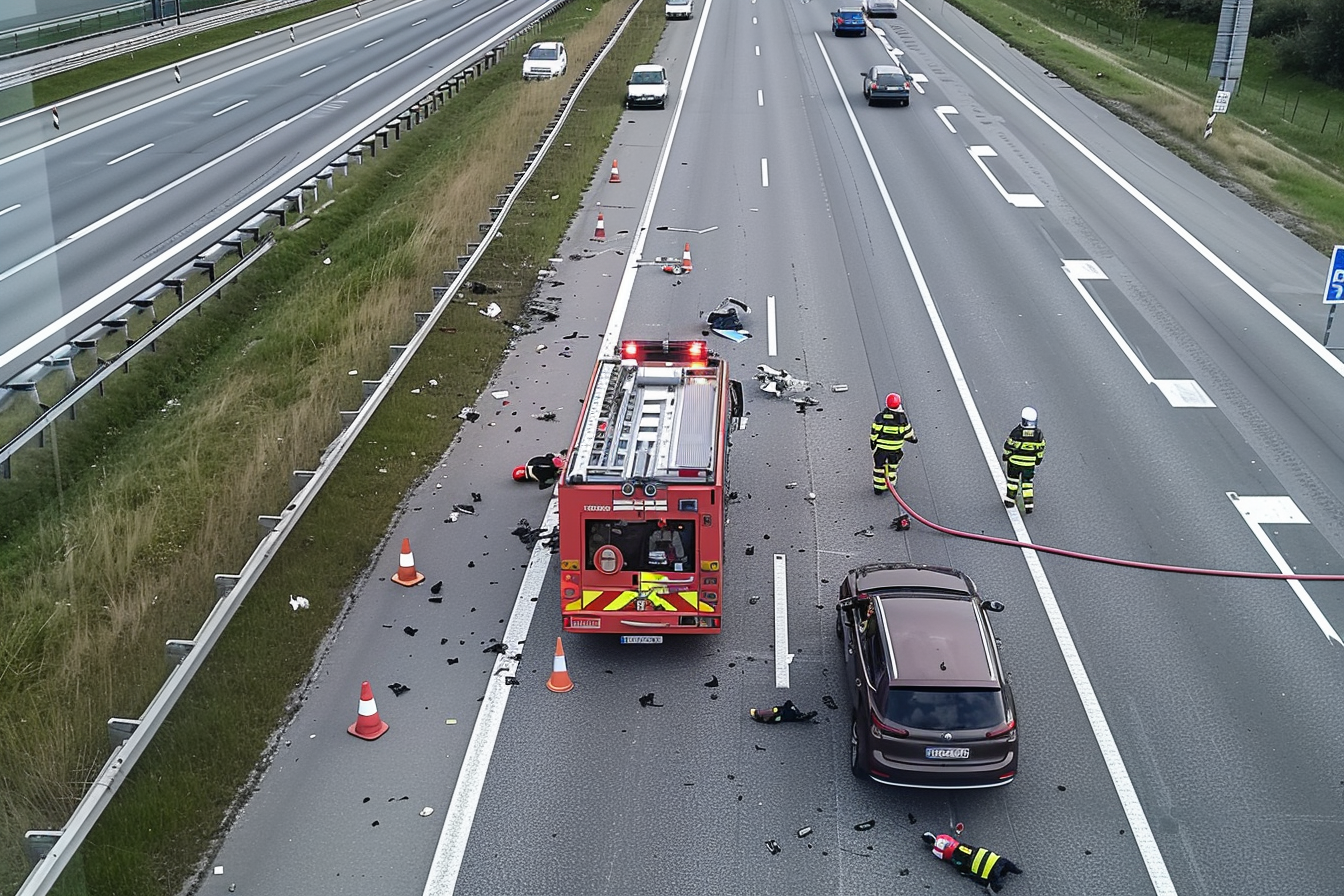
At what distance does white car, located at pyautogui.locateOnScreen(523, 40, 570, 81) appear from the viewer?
44.4m

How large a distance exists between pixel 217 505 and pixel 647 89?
94.7 ft

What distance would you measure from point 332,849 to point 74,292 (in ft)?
56.8

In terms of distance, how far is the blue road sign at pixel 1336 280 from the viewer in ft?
65.6

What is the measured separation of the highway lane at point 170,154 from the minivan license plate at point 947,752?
1637 centimetres

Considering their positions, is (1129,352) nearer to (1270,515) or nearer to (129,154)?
(1270,515)

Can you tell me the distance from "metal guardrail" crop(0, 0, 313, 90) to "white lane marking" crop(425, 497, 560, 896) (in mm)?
33298

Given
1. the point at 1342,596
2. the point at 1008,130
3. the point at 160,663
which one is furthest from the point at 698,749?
the point at 1008,130

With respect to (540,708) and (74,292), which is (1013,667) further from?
(74,292)

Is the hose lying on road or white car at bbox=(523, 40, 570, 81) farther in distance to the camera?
white car at bbox=(523, 40, 570, 81)

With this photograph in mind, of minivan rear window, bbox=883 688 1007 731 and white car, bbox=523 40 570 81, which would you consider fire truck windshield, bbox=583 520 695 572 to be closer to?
minivan rear window, bbox=883 688 1007 731

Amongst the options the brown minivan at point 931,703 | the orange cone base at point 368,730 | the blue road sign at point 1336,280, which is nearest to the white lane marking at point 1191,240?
the blue road sign at point 1336,280

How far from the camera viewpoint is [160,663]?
12.0 metres

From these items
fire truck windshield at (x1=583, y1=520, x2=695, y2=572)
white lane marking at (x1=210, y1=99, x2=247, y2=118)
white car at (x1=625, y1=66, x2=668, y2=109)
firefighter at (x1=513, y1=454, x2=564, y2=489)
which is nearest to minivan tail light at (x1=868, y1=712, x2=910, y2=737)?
fire truck windshield at (x1=583, y1=520, x2=695, y2=572)

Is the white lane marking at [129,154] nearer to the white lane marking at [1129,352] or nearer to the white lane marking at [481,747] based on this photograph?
the white lane marking at [481,747]
